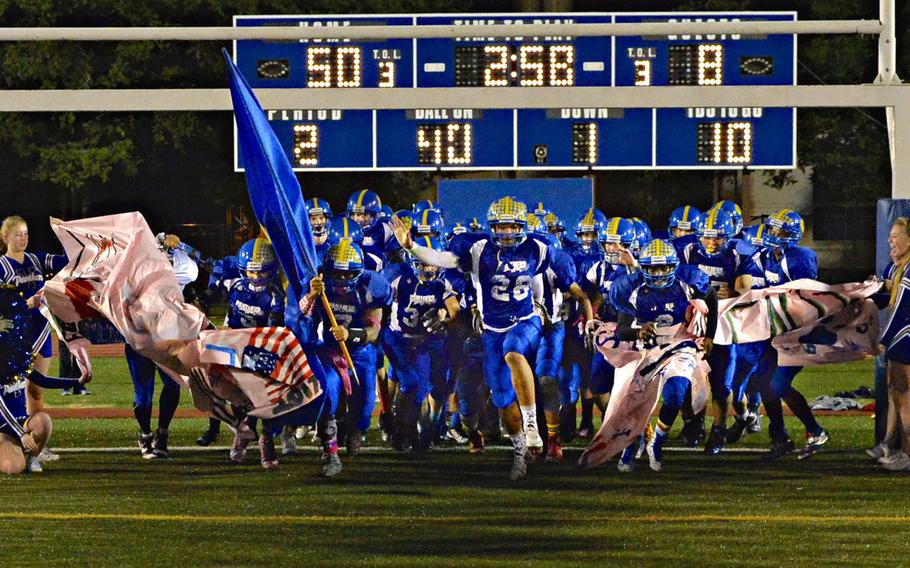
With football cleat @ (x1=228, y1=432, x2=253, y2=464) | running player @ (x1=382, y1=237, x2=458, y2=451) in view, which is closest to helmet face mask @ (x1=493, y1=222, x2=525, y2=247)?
running player @ (x1=382, y1=237, x2=458, y2=451)

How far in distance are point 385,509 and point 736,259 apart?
4.58 m

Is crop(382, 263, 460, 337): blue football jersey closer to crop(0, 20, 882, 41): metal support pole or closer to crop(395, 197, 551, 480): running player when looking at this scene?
crop(395, 197, 551, 480): running player

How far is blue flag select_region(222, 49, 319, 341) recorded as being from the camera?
1261 cm

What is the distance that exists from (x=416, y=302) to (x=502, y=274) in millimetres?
1190

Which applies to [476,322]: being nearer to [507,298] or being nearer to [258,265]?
[507,298]

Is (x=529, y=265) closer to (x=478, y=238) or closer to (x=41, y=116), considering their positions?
(x=478, y=238)

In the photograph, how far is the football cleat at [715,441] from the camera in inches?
521

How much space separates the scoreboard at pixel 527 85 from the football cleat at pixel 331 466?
464cm

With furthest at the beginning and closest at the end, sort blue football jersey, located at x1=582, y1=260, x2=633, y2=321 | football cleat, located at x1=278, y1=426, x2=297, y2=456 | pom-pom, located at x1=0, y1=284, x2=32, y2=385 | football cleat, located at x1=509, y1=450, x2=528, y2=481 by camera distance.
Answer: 1. blue football jersey, located at x1=582, y1=260, x2=633, y2=321
2. football cleat, located at x1=278, y1=426, x2=297, y2=456
3. pom-pom, located at x1=0, y1=284, x2=32, y2=385
4. football cleat, located at x1=509, y1=450, x2=528, y2=481

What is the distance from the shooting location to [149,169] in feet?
138

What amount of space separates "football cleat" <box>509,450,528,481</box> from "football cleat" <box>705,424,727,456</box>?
197 cm

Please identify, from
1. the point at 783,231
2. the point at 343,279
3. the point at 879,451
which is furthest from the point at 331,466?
the point at 783,231

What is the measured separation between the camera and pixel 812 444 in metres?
13.0

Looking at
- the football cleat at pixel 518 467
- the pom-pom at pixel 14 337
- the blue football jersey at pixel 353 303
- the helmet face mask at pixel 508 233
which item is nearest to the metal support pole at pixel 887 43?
the helmet face mask at pixel 508 233
